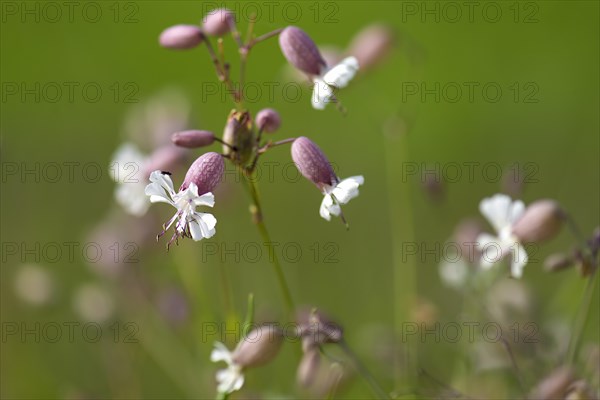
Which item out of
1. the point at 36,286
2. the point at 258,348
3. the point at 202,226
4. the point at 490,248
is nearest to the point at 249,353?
the point at 258,348

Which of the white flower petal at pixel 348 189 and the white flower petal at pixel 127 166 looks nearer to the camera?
the white flower petal at pixel 348 189

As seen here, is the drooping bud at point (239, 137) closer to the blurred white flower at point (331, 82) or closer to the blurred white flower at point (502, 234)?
the blurred white flower at point (331, 82)

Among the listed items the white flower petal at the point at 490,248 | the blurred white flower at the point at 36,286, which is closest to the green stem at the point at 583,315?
the white flower petal at the point at 490,248

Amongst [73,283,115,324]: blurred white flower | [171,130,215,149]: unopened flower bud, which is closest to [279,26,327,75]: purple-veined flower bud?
[171,130,215,149]: unopened flower bud

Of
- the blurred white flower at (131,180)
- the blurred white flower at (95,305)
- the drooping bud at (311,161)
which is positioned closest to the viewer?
the drooping bud at (311,161)

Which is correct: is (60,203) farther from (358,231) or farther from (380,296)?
(380,296)

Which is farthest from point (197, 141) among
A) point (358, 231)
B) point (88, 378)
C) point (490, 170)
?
point (490, 170)
